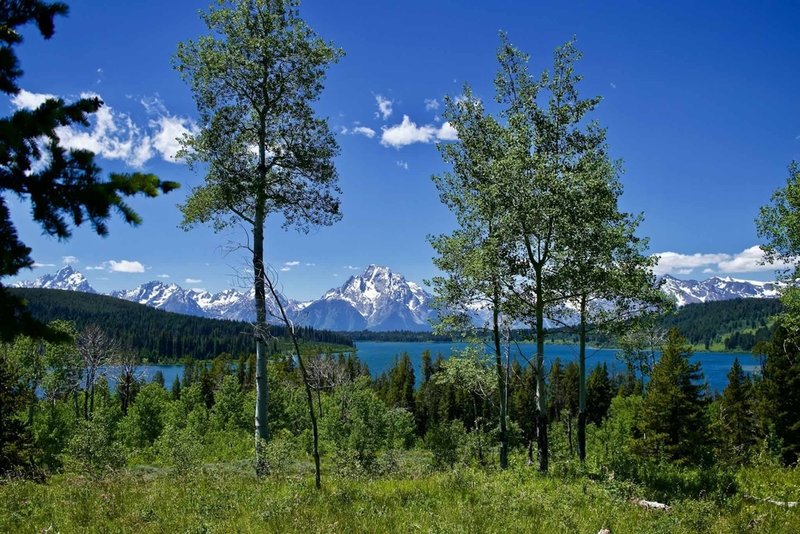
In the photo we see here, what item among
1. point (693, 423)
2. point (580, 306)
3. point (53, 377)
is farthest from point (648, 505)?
point (53, 377)

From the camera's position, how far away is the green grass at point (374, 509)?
797 centimetres

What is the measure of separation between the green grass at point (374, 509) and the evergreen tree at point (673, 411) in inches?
1144

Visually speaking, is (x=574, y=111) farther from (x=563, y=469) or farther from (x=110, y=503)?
(x=110, y=503)

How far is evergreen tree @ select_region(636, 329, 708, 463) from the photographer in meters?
37.6

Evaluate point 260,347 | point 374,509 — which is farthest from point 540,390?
point 260,347

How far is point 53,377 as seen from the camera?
180 ft

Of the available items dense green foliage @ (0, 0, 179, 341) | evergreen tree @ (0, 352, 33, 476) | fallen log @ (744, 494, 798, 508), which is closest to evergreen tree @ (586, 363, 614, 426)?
fallen log @ (744, 494, 798, 508)

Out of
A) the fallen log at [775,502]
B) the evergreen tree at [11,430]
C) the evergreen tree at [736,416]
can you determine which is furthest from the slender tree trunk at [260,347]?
the evergreen tree at [736,416]

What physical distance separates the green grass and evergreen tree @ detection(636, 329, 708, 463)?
29.1 metres

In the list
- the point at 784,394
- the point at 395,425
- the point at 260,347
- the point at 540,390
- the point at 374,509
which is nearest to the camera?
the point at 374,509

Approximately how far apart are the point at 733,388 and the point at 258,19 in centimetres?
6207

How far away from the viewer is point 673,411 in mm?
37938

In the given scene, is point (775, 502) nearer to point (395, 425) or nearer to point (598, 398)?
point (395, 425)

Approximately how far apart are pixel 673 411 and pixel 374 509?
124 feet
